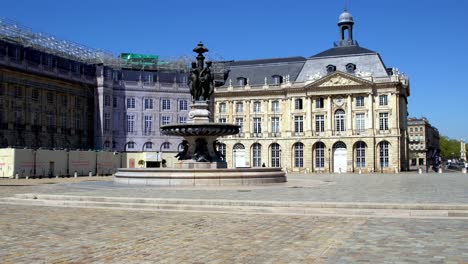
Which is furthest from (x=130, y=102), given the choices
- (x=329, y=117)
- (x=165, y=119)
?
(x=329, y=117)

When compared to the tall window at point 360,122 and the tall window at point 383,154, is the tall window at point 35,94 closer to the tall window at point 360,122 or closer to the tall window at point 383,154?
the tall window at point 360,122

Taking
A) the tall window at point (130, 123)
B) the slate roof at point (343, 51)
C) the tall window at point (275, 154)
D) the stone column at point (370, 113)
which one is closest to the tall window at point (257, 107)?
the tall window at point (275, 154)

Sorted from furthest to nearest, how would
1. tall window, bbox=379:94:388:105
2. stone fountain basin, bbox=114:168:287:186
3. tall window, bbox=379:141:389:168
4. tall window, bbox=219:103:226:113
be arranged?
tall window, bbox=219:103:226:113, tall window, bbox=379:94:388:105, tall window, bbox=379:141:389:168, stone fountain basin, bbox=114:168:287:186

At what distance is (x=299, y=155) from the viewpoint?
7444 cm

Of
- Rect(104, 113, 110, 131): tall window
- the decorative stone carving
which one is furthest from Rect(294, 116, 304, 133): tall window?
Rect(104, 113, 110, 131): tall window

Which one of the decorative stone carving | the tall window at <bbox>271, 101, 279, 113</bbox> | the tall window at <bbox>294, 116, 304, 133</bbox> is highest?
the decorative stone carving

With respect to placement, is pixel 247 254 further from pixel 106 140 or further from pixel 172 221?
pixel 106 140

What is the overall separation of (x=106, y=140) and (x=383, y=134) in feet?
124

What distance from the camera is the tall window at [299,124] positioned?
7475 cm

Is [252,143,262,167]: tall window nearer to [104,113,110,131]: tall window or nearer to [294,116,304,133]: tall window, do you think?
[294,116,304,133]: tall window

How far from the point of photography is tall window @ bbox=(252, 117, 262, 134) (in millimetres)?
77194

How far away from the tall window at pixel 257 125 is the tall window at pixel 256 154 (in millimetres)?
1940

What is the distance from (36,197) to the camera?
19.2 m

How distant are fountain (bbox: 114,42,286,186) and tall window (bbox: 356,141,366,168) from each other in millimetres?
42453
